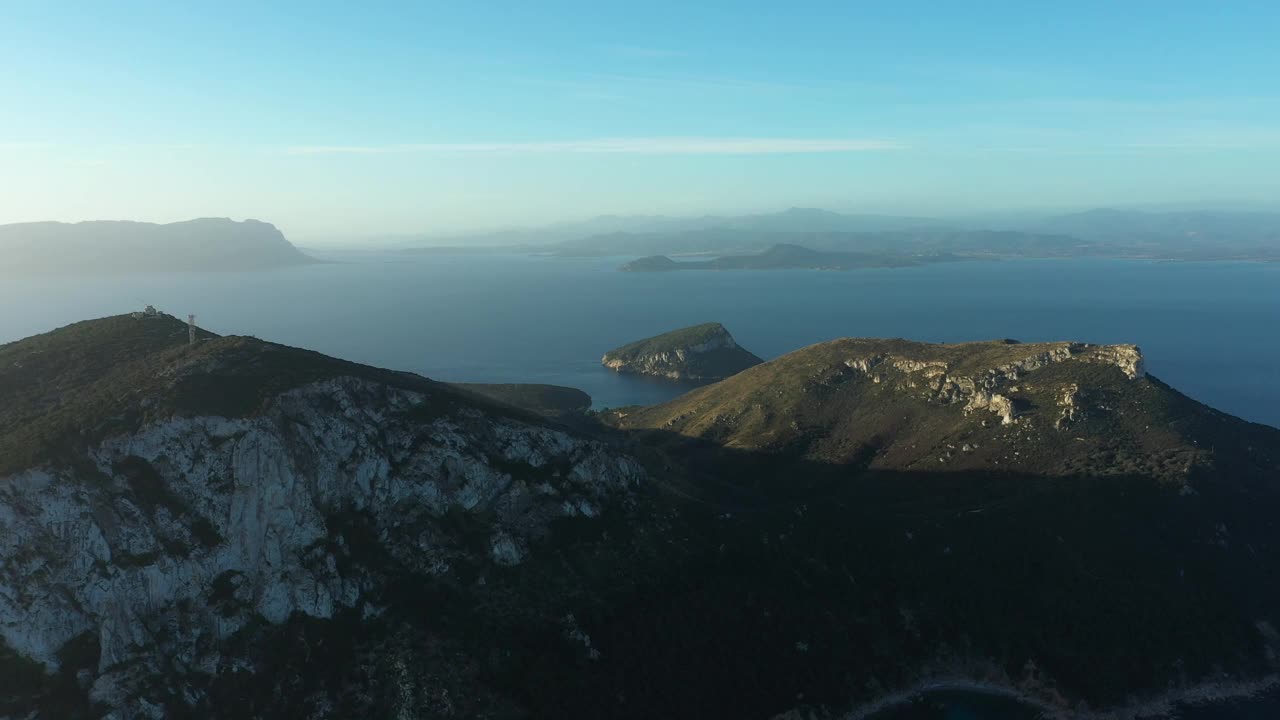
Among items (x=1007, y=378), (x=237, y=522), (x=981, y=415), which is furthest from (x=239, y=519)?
(x=1007, y=378)

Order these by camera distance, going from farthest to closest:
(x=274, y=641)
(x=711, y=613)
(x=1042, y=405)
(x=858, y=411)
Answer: (x=858, y=411), (x=1042, y=405), (x=711, y=613), (x=274, y=641)

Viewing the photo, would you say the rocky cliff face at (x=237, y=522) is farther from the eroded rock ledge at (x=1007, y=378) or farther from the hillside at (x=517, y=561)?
the eroded rock ledge at (x=1007, y=378)

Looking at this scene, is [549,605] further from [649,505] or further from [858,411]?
[858,411]

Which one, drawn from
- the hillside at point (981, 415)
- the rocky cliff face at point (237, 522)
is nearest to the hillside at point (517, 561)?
the rocky cliff face at point (237, 522)

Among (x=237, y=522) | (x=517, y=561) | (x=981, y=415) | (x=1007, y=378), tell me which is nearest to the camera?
(x=237, y=522)

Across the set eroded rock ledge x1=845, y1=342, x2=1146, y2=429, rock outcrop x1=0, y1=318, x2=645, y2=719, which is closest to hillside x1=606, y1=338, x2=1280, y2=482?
eroded rock ledge x1=845, y1=342, x2=1146, y2=429

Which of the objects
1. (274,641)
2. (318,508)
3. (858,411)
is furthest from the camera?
(858,411)

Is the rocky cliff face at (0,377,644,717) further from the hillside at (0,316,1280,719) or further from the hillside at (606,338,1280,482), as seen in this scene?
the hillside at (606,338,1280,482)

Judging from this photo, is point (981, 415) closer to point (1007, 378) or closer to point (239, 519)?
point (1007, 378)

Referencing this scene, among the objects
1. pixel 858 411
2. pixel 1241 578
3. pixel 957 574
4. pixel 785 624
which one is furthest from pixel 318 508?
pixel 1241 578
